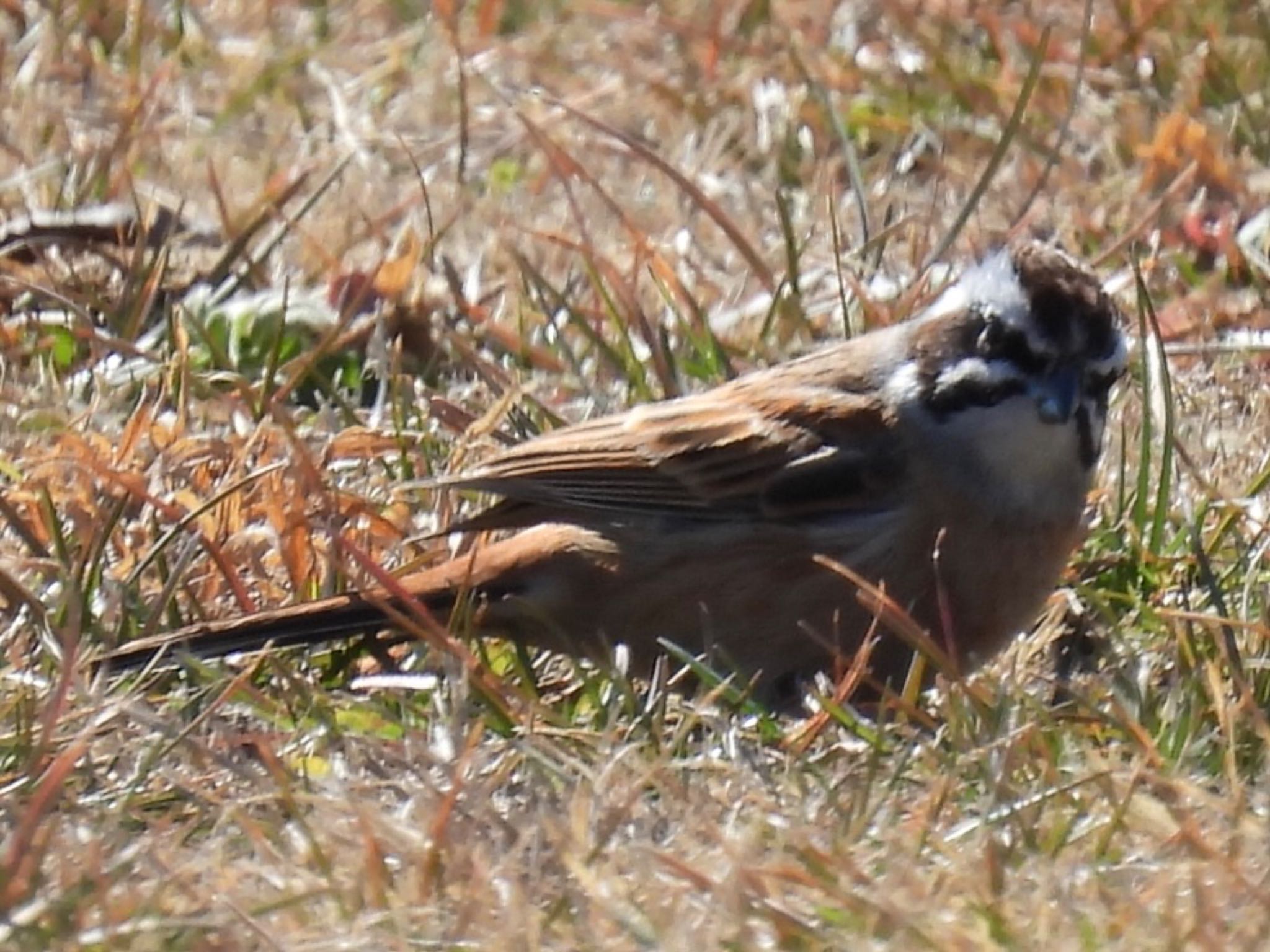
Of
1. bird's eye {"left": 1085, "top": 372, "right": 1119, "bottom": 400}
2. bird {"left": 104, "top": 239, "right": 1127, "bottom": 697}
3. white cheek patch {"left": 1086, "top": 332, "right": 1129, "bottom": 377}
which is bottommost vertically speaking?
bird {"left": 104, "top": 239, "right": 1127, "bottom": 697}

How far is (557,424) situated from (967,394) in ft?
2.85

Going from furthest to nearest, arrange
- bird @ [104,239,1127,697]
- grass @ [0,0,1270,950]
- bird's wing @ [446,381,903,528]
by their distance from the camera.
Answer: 1. bird's wing @ [446,381,903,528]
2. bird @ [104,239,1127,697]
3. grass @ [0,0,1270,950]

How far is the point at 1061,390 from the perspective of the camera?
4.16m

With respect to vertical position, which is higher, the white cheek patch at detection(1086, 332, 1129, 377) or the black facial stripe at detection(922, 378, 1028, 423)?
the white cheek patch at detection(1086, 332, 1129, 377)

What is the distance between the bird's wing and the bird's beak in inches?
10.6

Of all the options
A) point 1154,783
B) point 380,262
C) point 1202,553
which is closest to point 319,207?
point 380,262

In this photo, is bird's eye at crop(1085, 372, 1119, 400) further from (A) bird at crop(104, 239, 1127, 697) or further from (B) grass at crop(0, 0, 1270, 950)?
(B) grass at crop(0, 0, 1270, 950)

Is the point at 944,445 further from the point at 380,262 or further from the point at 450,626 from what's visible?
the point at 380,262

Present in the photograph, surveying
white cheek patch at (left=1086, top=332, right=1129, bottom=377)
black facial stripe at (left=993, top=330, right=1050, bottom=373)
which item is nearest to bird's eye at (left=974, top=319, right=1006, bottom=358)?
black facial stripe at (left=993, top=330, right=1050, bottom=373)

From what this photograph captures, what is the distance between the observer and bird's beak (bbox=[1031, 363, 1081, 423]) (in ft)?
13.6

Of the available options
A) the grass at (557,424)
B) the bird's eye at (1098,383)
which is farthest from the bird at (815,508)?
the grass at (557,424)

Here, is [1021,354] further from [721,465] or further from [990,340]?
[721,465]

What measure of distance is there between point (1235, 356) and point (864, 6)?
1921mm

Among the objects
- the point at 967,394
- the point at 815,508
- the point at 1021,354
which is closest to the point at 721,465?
the point at 815,508
